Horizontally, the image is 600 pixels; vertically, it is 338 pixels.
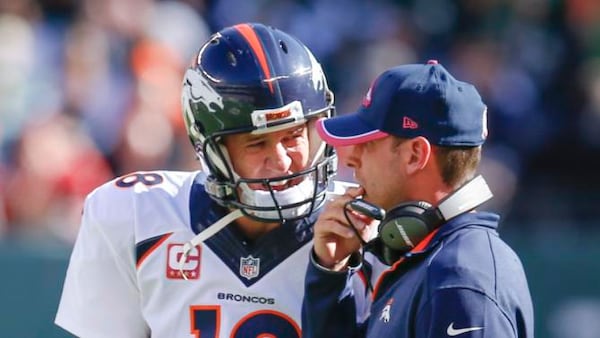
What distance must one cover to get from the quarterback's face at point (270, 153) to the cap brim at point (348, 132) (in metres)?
0.23

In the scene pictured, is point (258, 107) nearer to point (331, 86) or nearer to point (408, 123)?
point (408, 123)

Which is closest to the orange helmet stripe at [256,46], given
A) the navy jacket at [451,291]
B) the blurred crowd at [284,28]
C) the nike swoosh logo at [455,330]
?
the navy jacket at [451,291]

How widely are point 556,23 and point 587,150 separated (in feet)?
4.66

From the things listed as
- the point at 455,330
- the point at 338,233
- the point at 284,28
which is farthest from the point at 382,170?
the point at 284,28

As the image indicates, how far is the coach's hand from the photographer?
3434 millimetres

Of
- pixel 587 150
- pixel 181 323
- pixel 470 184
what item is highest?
pixel 470 184

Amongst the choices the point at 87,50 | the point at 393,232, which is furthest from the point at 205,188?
the point at 87,50

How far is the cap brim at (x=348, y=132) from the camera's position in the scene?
A: 333cm

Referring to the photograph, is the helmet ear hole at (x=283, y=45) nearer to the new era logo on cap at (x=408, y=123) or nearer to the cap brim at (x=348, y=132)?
the cap brim at (x=348, y=132)

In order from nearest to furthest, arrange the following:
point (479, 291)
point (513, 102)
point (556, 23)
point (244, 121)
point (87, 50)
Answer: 1. point (479, 291)
2. point (244, 121)
3. point (87, 50)
4. point (513, 102)
5. point (556, 23)

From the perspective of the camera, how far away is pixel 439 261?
123 inches

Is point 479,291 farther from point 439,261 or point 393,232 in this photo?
point 393,232

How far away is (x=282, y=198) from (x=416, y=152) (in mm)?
512

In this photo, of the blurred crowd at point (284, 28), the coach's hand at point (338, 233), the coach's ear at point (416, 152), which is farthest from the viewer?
the blurred crowd at point (284, 28)
